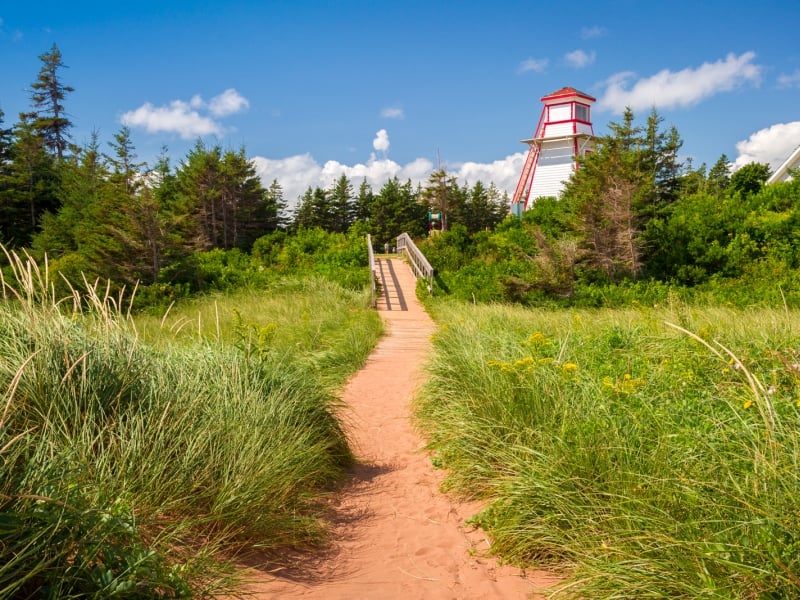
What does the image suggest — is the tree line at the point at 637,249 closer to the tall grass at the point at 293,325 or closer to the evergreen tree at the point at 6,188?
the tall grass at the point at 293,325

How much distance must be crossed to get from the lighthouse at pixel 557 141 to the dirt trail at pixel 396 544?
3123cm

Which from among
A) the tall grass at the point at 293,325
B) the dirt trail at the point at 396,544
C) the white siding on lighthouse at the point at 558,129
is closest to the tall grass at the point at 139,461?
the dirt trail at the point at 396,544

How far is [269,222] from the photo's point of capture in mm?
38438

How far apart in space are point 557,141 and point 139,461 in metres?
35.6

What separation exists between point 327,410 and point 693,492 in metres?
3.47

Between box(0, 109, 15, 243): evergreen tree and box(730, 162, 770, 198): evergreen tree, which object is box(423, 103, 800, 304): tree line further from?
box(0, 109, 15, 243): evergreen tree

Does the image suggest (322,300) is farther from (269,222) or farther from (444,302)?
(269,222)

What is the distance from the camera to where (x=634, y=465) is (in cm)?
334

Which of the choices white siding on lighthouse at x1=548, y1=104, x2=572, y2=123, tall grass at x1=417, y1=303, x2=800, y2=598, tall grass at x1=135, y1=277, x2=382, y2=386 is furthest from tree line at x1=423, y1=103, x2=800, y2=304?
white siding on lighthouse at x1=548, y1=104, x2=572, y2=123

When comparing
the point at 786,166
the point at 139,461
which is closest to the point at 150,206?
the point at 139,461

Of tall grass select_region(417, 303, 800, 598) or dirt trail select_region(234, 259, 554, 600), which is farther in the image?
dirt trail select_region(234, 259, 554, 600)

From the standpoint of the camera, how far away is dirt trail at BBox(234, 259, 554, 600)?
317 cm

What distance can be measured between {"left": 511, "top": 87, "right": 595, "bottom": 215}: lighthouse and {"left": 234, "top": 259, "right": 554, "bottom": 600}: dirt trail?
102 feet

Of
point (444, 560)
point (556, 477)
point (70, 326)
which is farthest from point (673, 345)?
point (70, 326)
